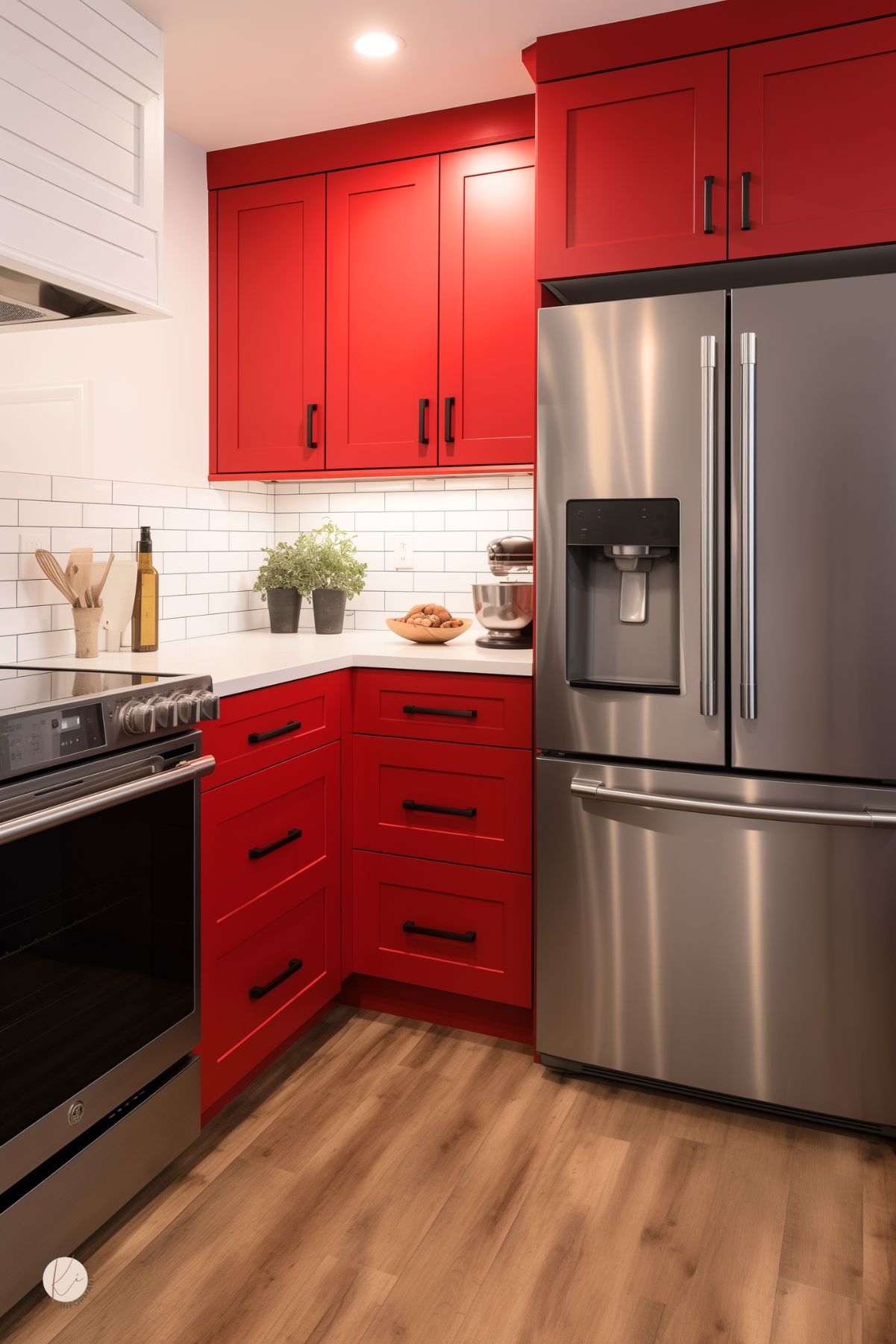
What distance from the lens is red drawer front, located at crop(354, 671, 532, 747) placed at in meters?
2.27

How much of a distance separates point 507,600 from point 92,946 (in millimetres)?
1367

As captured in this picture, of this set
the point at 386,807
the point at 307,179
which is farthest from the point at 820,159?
the point at 386,807

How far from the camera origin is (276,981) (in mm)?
2160

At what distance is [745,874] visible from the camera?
6.57 ft

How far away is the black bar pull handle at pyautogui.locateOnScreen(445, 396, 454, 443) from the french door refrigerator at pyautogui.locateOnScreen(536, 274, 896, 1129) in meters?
0.56

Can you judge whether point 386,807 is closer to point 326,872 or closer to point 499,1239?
point 326,872

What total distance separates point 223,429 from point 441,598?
0.86m

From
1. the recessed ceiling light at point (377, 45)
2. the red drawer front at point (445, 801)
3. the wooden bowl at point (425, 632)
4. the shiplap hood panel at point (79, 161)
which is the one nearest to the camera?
the shiplap hood panel at point (79, 161)

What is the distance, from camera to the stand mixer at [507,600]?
2.51 metres

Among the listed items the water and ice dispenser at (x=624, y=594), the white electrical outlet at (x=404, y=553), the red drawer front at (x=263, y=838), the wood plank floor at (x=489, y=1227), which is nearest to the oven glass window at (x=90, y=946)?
the red drawer front at (x=263, y=838)

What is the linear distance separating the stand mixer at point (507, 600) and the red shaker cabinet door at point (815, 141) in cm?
91

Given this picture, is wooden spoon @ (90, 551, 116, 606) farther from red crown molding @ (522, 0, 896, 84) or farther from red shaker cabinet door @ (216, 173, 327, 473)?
red crown molding @ (522, 0, 896, 84)

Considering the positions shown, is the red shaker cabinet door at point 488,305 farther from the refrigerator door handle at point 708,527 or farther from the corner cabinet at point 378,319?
the refrigerator door handle at point 708,527

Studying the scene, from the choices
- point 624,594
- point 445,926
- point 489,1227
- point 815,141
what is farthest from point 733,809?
point 815,141
